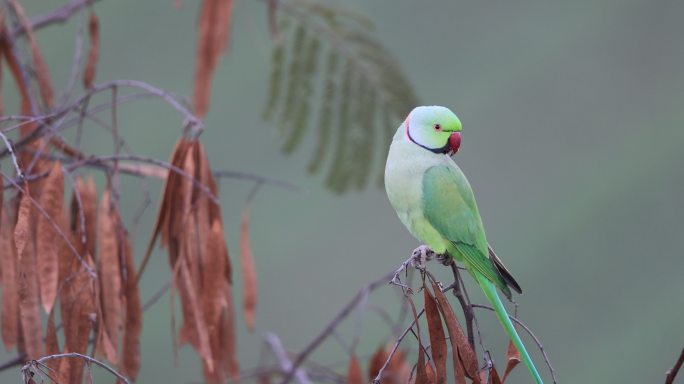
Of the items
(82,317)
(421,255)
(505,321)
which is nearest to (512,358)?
(505,321)

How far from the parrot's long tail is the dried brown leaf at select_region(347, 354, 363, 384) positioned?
42 cm

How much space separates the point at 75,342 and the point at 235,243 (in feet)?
23.0

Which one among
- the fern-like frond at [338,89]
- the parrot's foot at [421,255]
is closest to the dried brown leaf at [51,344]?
the parrot's foot at [421,255]

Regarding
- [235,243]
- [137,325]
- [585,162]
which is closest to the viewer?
[137,325]

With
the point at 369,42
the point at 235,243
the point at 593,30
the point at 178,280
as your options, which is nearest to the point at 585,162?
the point at 593,30

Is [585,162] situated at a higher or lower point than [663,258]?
higher

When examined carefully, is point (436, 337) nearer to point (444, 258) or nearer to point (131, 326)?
point (444, 258)

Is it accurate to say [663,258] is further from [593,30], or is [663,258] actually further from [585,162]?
[593,30]

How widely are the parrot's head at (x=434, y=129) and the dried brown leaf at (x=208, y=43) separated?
88 centimetres

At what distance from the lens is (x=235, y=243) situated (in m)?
9.20

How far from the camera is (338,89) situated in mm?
3484

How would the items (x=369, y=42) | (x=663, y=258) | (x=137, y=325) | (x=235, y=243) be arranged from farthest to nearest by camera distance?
(x=235, y=243) < (x=663, y=258) < (x=369, y=42) < (x=137, y=325)

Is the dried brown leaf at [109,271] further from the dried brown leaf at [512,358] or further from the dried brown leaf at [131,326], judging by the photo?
the dried brown leaf at [512,358]

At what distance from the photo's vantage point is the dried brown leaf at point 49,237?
2.22m
